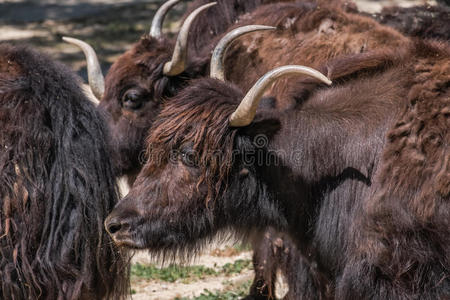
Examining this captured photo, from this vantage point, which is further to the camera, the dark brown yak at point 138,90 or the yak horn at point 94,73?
the yak horn at point 94,73

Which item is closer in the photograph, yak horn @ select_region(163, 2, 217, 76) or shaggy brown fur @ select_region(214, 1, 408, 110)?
shaggy brown fur @ select_region(214, 1, 408, 110)

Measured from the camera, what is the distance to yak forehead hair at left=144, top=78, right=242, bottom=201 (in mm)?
4164

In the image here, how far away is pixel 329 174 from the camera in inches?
167

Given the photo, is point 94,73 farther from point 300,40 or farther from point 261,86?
point 261,86

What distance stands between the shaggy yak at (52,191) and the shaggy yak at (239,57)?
1.63 m

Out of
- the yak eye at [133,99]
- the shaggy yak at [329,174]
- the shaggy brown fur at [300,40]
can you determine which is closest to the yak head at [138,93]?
the yak eye at [133,99]

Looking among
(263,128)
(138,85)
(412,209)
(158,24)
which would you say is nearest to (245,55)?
(138,85)

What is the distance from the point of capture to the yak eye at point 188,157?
4.20m

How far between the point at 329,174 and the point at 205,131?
0.76 metres

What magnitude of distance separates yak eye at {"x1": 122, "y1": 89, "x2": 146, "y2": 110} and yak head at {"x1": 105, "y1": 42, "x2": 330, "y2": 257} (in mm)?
2109

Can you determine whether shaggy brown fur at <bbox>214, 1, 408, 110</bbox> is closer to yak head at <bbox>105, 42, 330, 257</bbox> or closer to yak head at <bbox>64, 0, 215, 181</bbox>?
yak head at <bbox>64, 0, 215, 181</bbox>

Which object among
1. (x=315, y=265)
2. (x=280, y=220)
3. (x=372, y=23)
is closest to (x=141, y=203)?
(x=280, y=220)

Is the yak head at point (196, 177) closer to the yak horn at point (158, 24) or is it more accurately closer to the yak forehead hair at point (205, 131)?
the yak forehead hair at point (205, 131)

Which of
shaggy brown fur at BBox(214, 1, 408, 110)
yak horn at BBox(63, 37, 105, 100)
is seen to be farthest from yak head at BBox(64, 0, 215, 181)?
shaggy brown fur at BBox(214, 1, 408, 110)
